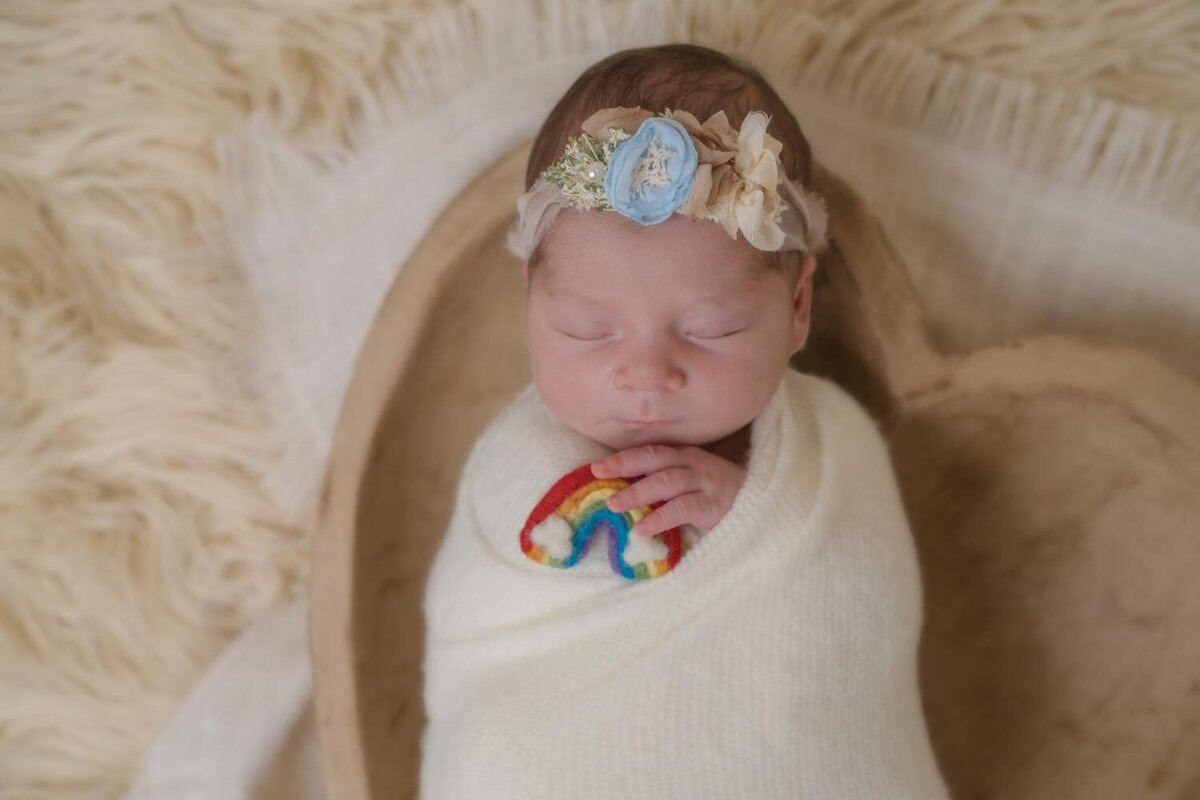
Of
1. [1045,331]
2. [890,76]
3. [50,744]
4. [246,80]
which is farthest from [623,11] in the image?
[50,744]

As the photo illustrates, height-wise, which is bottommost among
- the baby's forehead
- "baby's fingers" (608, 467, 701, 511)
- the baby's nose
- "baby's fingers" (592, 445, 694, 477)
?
"baby's fingers" (608, 467, 701, 511)

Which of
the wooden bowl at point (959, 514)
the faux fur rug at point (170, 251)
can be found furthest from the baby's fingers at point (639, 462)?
the faux fur rug at point (170, 251)

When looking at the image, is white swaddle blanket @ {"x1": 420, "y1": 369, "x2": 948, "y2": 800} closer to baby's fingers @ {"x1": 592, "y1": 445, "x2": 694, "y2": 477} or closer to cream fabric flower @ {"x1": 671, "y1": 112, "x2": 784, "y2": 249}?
baby's fingers @ {"x1": 592, "y1": 445, "x2": 694, "y2": 477}

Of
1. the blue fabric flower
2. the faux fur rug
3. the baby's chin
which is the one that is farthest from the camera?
the faux fur rug

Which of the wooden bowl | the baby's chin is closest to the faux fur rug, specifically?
the wooden bowl

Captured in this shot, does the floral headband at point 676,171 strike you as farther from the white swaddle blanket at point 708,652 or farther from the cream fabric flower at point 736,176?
the white swaddle blanket at point 708,652

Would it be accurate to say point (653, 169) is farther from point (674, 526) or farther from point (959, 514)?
point (959, 514)

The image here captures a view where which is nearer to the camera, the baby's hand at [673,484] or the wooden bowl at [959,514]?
the baby's hand at [673,484]

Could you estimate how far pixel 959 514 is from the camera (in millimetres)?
1030

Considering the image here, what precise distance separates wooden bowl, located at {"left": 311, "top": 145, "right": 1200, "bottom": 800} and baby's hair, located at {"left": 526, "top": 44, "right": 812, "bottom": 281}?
12 centimetres

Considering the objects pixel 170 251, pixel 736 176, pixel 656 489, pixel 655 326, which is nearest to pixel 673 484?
pixel 656 489

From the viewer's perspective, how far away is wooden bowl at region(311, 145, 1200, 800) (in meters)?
0.92

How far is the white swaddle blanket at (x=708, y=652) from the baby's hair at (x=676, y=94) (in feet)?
0.64

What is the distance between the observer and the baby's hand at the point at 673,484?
80 centimetres
